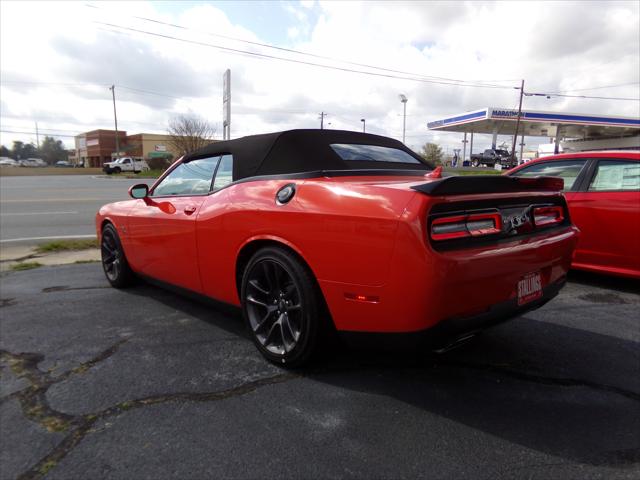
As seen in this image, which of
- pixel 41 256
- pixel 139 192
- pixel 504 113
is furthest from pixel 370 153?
pixel 504 113

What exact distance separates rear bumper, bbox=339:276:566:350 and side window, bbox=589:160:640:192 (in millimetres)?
2912

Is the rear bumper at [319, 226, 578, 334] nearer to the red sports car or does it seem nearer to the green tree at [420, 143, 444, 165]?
the red sports car

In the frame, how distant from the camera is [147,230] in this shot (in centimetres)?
393

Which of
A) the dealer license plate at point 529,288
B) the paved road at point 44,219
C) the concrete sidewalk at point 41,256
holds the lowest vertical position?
the paved road at point 44,219

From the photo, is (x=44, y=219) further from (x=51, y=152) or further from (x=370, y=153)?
(x=51, y=152)

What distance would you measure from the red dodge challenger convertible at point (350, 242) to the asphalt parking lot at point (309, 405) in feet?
1.31

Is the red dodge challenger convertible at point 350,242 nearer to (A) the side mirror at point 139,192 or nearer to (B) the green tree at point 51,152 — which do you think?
(A) the side mirror at point 139,192

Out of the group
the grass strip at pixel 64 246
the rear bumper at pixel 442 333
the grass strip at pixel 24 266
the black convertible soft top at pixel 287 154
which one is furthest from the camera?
the grass strip at pixel 64 246

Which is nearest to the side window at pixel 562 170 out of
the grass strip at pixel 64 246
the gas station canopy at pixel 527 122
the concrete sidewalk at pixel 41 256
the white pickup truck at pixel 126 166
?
the concrete sidewalk at pixel 41 256

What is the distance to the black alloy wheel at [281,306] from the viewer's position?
252cm

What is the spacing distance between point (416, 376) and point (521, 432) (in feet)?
2.28

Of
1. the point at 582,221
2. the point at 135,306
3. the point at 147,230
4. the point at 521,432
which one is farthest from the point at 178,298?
the point at 582,221

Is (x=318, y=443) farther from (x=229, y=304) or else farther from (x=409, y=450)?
(x=229, y=304)

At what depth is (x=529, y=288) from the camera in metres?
2.56
